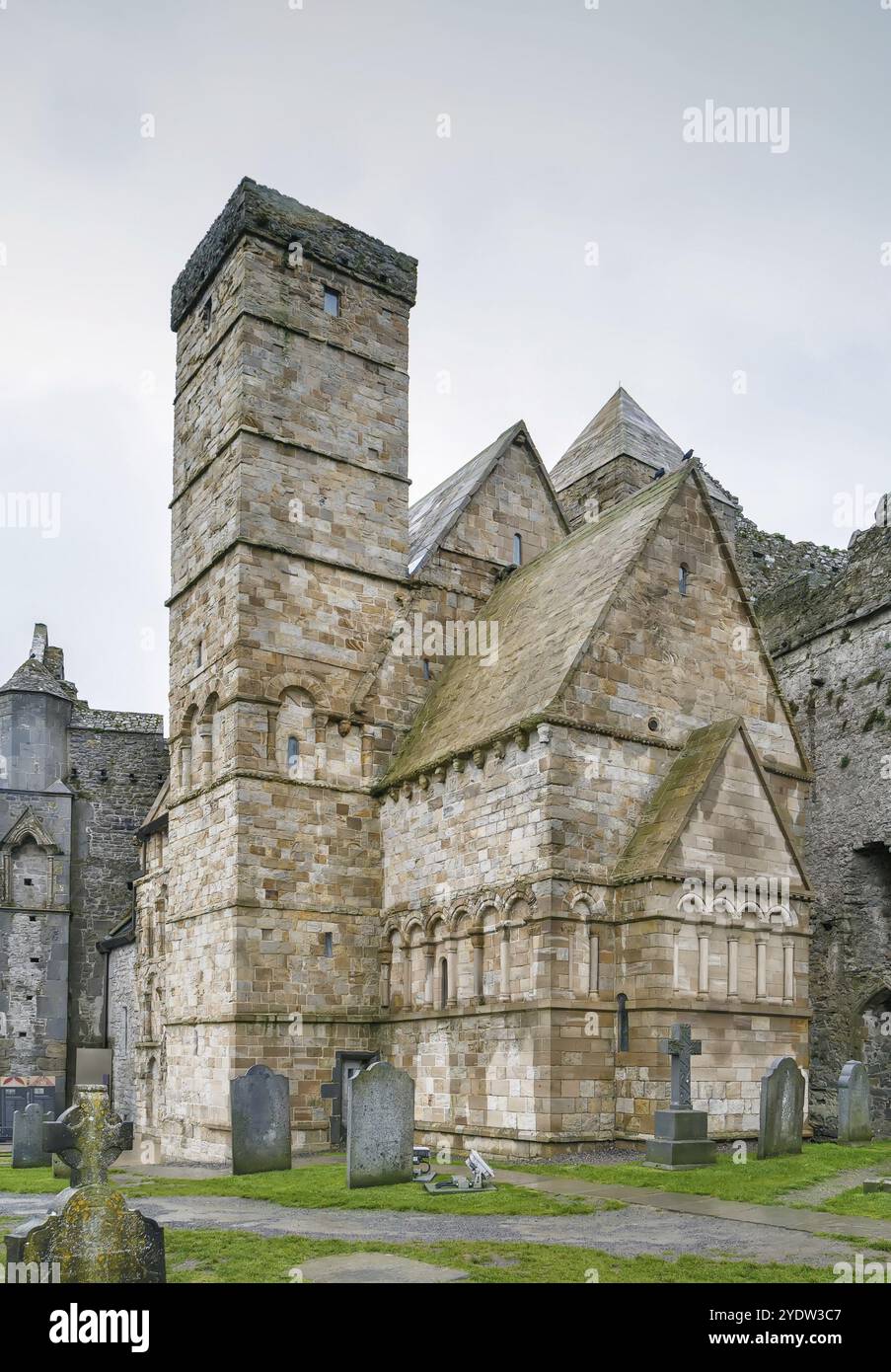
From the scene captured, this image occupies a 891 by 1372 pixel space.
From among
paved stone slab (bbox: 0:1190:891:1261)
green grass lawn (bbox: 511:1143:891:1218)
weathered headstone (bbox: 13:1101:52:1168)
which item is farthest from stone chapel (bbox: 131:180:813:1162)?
paved stone slab (bbox: 0:1190:891:1261)

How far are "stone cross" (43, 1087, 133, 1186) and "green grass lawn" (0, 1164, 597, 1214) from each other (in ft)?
17.0

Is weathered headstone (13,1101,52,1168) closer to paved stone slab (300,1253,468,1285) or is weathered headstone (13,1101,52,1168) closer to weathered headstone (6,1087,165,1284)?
paved stone slab (300,1253,468,1285)

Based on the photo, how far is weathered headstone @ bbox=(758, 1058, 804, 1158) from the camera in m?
17.2

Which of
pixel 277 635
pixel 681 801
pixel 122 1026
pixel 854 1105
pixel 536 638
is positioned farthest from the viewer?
pixel 122 1026

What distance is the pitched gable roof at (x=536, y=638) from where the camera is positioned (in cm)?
2111

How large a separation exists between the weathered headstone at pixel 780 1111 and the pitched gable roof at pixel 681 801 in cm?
335

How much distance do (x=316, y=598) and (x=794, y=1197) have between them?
49.1 feet

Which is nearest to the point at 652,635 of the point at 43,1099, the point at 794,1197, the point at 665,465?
the point at 794,1197

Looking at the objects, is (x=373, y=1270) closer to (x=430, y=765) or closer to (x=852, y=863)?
(x=430, y=765)

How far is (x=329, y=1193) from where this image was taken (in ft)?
48.0

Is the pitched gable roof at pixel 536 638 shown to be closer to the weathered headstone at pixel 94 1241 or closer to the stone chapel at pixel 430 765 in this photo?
the stone chapel at pixel 430 765

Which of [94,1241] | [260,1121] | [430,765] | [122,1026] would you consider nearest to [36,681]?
[122,1026]

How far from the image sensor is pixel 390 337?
27875 mm

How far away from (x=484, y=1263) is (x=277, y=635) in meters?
15.9
